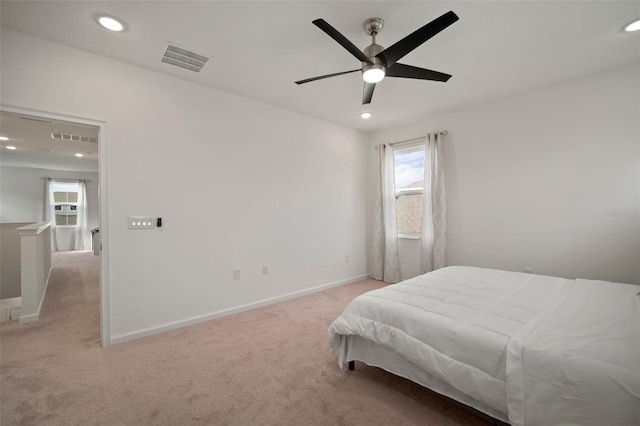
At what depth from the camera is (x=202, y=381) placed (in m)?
2.02

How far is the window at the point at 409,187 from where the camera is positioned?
4.45 meters

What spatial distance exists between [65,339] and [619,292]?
4743 millimetres

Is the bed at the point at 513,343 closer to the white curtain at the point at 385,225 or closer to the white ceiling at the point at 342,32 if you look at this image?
the white ceiling at the point at 342,32

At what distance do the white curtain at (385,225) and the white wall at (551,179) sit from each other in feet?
2.84

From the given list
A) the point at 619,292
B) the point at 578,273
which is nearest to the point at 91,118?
the point at 619,292

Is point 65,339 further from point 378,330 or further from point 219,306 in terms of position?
point 378,330

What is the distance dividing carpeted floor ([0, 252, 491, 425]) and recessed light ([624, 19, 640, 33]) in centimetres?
308

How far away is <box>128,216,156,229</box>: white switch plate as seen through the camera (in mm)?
2699

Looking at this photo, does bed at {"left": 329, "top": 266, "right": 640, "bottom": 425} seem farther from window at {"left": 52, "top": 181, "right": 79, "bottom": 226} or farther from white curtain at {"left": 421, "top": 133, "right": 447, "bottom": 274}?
window at {"left": 52, "top": 181, "right": 79, "bottom": 226}

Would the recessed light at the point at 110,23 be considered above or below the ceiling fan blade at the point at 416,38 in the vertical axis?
above

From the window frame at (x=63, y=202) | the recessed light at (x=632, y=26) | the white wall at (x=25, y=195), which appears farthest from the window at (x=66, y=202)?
the recessed light at (x=632, y=26)

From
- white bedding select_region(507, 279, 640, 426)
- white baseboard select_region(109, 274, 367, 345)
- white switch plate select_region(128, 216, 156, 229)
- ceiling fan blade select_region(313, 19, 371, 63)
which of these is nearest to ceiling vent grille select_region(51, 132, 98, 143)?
white switch plate select_region(128, 216, 156, 229)

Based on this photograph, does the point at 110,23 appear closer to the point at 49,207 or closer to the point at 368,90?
the point at 368,90

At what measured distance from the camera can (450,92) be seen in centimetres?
338
